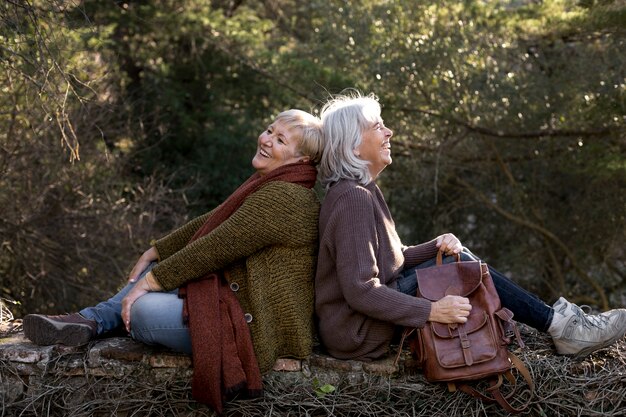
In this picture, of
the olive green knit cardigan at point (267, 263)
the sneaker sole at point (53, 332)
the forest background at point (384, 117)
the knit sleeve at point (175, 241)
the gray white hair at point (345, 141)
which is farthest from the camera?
the forest background at point (384, 117)

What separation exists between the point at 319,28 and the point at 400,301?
7.70 m

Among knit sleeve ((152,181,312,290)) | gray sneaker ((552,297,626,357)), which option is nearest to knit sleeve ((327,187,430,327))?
knit sleeve ((152,181,312,290))

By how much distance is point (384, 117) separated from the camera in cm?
989

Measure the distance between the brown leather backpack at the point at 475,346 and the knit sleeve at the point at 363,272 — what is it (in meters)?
0.10

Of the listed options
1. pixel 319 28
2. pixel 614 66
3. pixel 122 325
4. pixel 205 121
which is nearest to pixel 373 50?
pixel 319 28

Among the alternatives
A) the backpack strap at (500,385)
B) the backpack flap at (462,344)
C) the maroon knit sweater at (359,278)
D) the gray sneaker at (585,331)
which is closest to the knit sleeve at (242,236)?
the maroon knit sweater at (359,278)

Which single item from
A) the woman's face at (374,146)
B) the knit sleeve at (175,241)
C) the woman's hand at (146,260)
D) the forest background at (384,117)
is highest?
the woman's face at (374,146)

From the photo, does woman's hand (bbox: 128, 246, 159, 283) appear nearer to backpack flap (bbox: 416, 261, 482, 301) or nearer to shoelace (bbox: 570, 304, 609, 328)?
backpack flap (bbox: 416, 261, 482, 301)

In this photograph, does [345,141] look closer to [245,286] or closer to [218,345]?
[245,286]

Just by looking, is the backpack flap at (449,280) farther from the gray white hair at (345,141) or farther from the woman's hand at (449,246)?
the gray white hair at (345,141)

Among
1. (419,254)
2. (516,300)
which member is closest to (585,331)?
(516,300)

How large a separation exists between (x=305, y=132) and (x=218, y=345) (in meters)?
1.01

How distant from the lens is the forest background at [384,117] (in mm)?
8461

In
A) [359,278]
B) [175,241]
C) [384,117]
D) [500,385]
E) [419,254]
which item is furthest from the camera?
[384,117]
